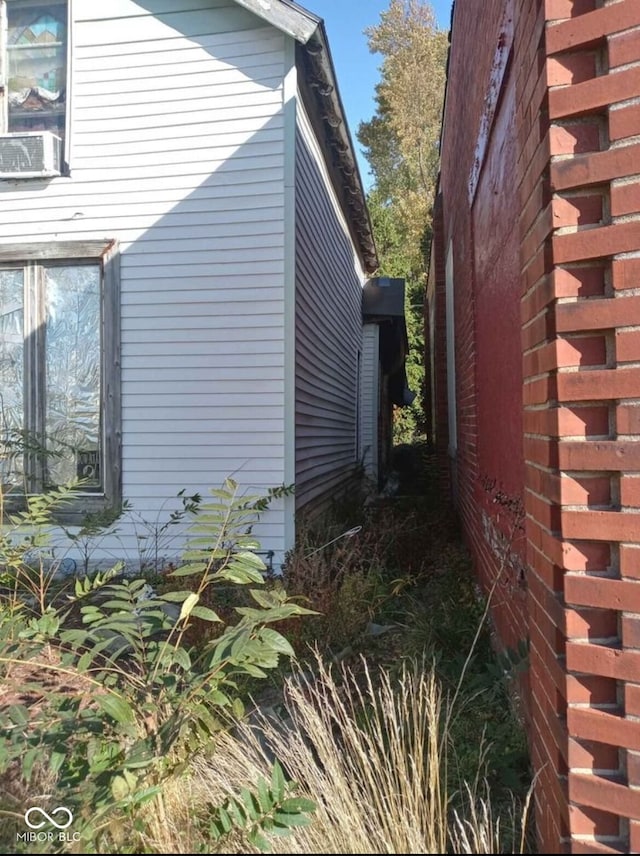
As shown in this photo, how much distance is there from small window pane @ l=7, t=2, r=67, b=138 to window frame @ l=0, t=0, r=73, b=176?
39 mm

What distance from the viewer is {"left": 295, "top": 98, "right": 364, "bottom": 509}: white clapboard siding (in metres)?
6.53

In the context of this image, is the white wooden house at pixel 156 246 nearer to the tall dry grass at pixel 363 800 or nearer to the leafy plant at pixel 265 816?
the tall dry grass at pixel 363 800

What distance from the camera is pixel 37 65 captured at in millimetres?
6480

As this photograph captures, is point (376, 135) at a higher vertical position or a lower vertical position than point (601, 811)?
higher

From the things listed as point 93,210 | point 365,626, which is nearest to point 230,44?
point 93,210

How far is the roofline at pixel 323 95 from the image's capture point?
5.56 metres

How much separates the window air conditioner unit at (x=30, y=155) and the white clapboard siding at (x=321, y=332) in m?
2.46

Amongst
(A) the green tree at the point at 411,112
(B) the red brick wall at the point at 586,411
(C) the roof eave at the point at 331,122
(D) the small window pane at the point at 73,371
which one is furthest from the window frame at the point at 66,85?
(A) the green tree at the point at 411,112

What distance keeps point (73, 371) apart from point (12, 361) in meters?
0.72

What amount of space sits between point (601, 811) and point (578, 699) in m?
0.29

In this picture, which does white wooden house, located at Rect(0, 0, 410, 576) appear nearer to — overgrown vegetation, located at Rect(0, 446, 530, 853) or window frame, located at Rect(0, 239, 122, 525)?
window frame, located at Rect(0, 239, 122, 525)

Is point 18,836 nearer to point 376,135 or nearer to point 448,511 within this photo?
point 448,511

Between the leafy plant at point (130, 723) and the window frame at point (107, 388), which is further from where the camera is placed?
the window frame at point (107, 388)

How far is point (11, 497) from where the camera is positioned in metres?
6.44
